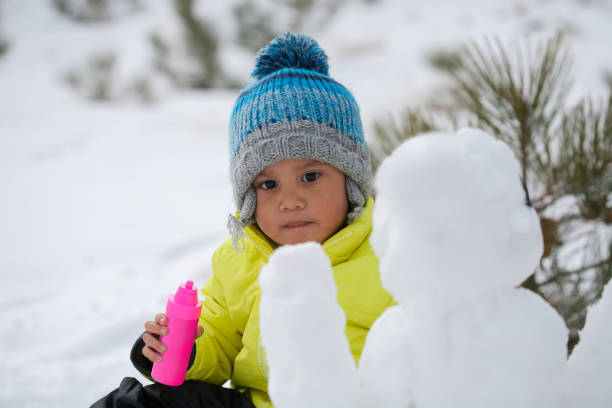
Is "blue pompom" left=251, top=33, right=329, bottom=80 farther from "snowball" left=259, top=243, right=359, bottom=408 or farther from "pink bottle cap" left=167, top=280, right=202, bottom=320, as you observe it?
"snowball" left=259, top=243, right=359, bottom=408

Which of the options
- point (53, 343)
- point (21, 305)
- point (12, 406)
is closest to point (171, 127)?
point (21, 305)

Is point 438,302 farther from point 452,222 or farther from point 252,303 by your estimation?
point 252,303

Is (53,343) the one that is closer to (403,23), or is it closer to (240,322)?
(240,322)

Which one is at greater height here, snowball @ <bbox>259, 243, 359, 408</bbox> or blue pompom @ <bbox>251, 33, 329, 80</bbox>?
blue pompom @ <bbox>251, 33, 329, 80</bbox>

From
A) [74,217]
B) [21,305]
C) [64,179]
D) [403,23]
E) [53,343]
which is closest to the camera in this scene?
[53,343]

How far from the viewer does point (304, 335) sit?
0.34 meters

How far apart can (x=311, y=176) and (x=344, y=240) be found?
15 cm

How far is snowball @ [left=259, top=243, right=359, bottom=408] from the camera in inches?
13.3

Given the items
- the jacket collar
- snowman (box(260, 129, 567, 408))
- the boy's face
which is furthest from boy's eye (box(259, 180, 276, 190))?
snowman (box(260, 129, 567, 408))

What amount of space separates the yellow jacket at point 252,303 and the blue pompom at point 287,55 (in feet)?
1.14

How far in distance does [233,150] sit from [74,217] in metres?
2.01

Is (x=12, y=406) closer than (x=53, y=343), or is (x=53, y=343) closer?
(x=12, y=406)

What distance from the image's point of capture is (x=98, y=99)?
23.8 feet

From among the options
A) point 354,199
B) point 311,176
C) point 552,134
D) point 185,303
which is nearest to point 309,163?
point 311,176
